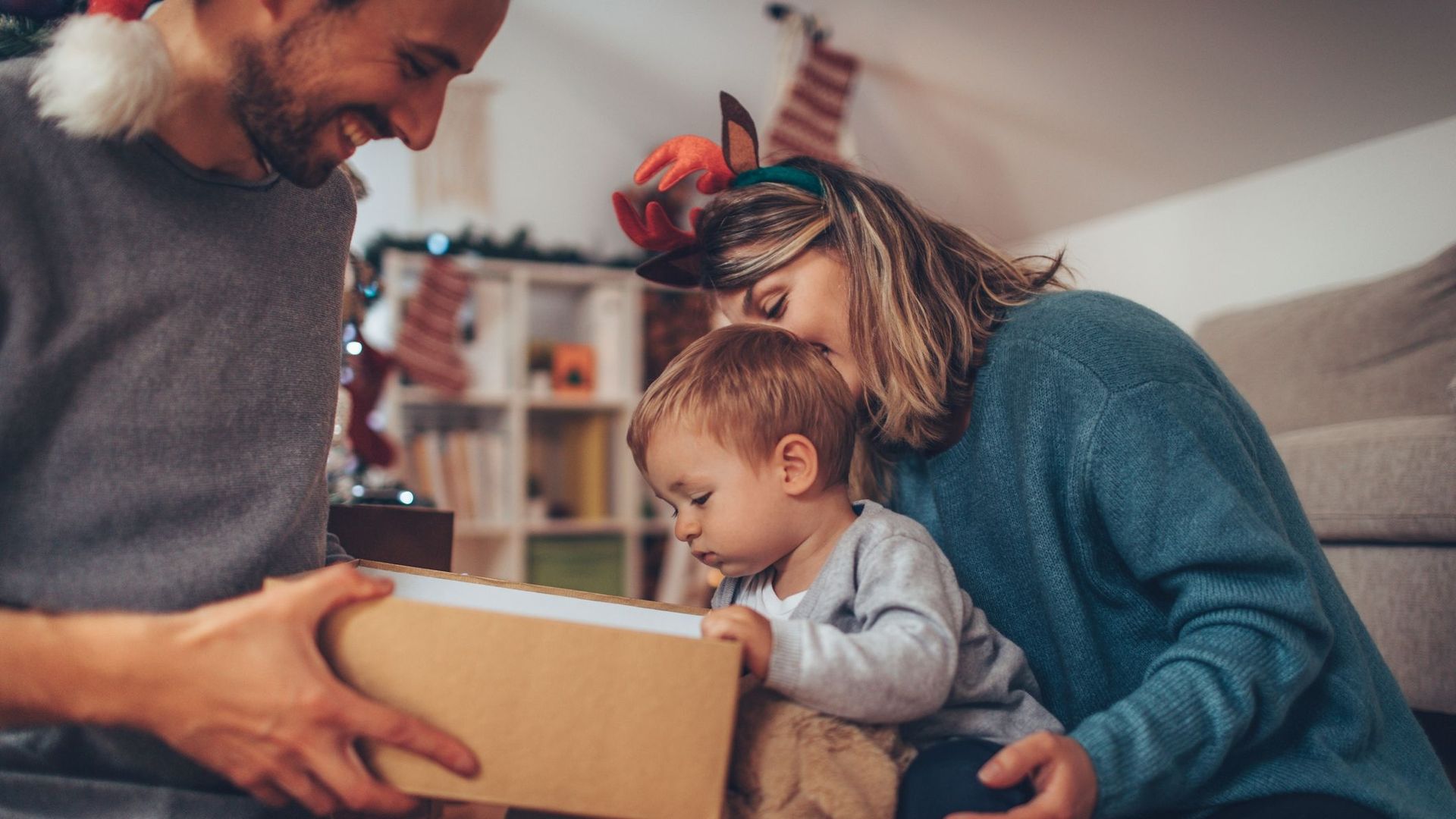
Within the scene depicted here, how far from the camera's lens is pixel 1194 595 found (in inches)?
36.3

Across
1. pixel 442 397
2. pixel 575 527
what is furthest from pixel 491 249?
pixel 575 527

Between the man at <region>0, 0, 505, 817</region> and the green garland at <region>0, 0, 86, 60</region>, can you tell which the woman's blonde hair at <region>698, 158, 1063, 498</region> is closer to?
the man at <region>0, 0, 505, 817</region>

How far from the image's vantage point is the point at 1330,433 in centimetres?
214

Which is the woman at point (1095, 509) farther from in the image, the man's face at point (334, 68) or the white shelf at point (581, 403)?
the white shelf at point (581, 403)

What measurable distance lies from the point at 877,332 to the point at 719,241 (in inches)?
10.1

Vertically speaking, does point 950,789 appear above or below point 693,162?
below

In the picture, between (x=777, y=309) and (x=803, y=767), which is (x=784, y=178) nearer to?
(x=777, y=309)

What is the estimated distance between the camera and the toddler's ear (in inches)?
42.0

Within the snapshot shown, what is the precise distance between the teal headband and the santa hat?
0.74 meters

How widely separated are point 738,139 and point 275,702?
0.95 meters

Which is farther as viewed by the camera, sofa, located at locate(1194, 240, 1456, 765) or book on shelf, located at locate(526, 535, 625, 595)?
book on shelf, located at locate(526, 535, 625, 595)

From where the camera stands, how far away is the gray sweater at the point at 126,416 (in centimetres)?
76

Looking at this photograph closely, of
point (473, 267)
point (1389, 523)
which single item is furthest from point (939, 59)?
point (1389, 523)

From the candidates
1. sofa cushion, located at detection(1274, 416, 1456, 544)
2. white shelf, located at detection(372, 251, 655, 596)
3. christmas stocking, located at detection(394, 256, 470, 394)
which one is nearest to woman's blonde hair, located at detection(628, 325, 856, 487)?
sofa cushion, located at detection(1274, 416, 1456, 544)
